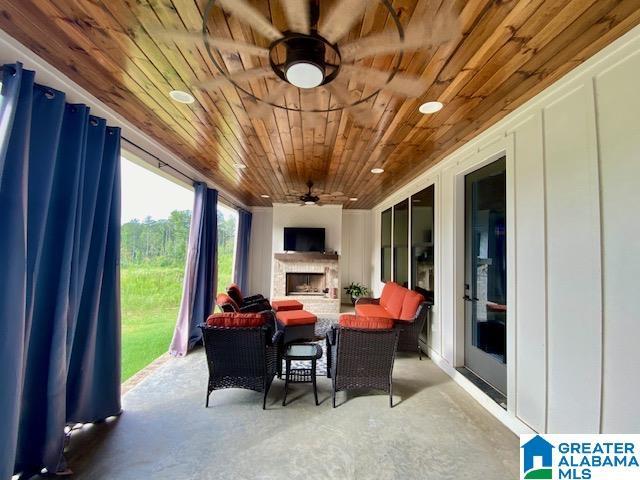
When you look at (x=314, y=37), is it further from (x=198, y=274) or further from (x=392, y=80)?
(x=198, y=274)

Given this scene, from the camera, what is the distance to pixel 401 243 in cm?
532

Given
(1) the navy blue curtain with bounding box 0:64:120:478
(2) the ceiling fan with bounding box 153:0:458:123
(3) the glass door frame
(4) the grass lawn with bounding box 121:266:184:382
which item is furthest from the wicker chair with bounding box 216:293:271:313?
(3) the glass door frame

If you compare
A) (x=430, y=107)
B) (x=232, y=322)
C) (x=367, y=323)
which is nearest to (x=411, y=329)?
(x=367, y=323)

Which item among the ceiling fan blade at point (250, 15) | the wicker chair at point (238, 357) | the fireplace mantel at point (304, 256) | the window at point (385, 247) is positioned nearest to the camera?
the ceiling fan blade at point (250, 15)

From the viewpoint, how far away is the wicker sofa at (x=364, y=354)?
2551 millimetres

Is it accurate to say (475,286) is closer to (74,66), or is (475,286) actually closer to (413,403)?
(413,403)

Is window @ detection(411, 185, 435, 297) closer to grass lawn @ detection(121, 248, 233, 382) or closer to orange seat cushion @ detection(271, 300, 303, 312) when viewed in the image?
orange seat cushion @ detection(271, 300, 303, 312)

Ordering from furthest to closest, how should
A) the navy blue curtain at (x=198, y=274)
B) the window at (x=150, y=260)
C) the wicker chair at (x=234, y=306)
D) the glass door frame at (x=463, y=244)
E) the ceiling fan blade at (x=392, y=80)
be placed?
1. the navy blue curtain at (x=198, y=274)
2. the wicker chair at (x=234, y=306)
3. the window at (x=150, y=260)
4. the glass door frame at (x=463, y=244)
5. the ceiling fan blade at (x=392, y=80)

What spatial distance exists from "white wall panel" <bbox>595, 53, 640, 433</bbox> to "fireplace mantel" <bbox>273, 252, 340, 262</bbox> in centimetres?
529

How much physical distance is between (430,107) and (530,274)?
1514 mm

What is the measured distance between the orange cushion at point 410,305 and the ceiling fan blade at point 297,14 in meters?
3.34

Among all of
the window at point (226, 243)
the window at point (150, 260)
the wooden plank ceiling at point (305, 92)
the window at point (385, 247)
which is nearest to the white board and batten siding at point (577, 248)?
the wooden plank ceiling at point (305, 92)

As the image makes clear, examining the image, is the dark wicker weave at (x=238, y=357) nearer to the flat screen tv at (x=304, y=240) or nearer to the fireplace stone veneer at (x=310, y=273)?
the fireplace stone veneer at (x=310, y=273)

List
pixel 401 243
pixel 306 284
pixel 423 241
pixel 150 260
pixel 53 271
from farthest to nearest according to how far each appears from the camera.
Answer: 1. pixel 306 284
2. pixel 401 243
3. pixel 423 241
4. pixel 150 260
5. pixel 53 271
